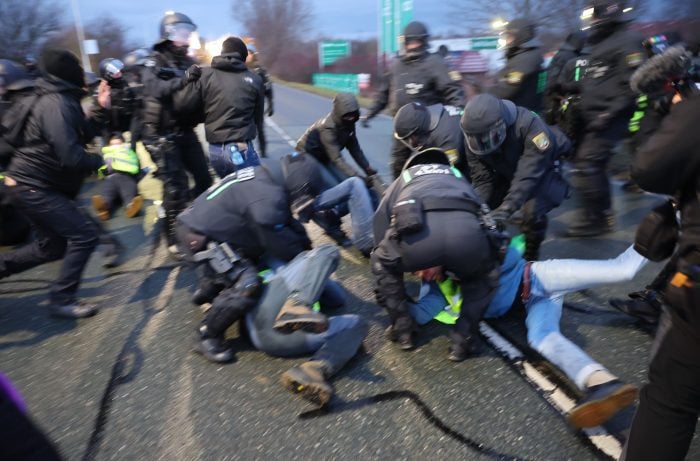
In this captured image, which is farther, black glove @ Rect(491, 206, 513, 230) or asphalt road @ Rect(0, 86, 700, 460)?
black glove @ Rect(491, 206, 513, 230)

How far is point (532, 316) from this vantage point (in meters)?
3.00

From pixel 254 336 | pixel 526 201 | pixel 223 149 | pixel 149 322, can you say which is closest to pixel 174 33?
pixel 223 149

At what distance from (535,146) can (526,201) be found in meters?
0.48

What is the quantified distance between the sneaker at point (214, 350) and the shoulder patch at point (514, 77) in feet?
11.8

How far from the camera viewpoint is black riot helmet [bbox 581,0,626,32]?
4.17 meters

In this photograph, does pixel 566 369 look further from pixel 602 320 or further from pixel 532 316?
pixel 602 320

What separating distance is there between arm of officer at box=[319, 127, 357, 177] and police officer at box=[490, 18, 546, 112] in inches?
65.7

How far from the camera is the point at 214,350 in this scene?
121 inches

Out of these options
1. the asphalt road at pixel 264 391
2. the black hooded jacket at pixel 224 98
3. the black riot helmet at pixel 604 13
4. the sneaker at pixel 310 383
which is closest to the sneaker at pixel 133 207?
the black hooded jacket at pixel 224 98

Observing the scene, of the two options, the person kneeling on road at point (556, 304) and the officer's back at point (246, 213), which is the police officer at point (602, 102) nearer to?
the person kneeling on road at point (556, 304)

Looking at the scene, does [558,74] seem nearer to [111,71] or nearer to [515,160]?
[515,160]

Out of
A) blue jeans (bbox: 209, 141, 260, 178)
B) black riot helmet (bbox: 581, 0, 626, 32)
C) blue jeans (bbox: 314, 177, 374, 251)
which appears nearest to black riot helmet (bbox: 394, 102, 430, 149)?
blue jeans (bbox: 314, 177, 374, 251)

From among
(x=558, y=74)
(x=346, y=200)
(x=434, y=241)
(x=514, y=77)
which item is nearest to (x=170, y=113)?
(x=346, y=200)

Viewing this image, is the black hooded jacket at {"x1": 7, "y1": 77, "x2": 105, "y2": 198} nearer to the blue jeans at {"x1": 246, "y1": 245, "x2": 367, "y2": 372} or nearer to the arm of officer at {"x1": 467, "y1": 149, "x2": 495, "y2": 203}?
the blue jeans at {"x1": 246, "y1": 245, "x2": 367, "y2": 372}
